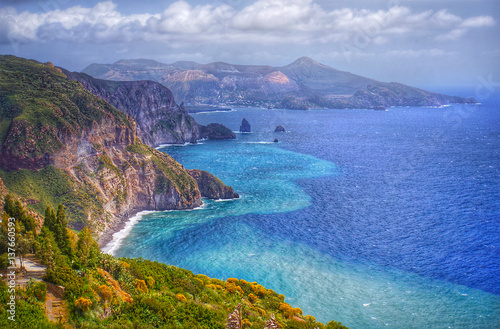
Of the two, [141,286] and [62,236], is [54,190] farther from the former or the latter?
[141,286]

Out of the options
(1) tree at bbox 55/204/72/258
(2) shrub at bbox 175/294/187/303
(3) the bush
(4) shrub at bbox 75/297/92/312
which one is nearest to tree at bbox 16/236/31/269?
(1) tree at bbox 55/204/72/258

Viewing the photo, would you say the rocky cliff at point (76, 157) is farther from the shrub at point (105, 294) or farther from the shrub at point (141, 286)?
the shrub at point (105, 294)

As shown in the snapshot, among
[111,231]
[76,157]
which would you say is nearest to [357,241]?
[111,231]

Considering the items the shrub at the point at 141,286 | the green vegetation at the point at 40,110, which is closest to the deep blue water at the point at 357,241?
the shrub at the point at 141,286

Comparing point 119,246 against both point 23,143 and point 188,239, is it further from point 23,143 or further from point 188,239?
point 23,143

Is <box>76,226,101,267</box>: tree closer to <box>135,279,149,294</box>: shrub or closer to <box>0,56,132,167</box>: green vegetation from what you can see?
<box>135,279,149,294</box>: shrub
